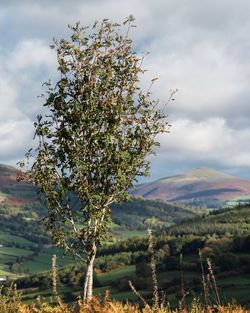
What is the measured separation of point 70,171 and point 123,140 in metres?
2.65

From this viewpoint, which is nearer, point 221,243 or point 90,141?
point 90,141

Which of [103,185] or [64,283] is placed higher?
[103,185]

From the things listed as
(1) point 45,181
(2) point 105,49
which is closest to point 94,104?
(2) point 105,49

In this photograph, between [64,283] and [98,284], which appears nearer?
[98,284]

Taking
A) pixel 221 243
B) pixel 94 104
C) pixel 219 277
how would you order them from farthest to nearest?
pixel 221 243
pixel 219 277
pixel 94 104

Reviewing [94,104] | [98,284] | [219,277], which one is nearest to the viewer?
[94,104]

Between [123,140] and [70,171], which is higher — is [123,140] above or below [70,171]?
above

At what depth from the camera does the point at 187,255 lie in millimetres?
194500

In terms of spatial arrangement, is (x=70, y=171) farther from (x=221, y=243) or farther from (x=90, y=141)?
(x=221, y=243)

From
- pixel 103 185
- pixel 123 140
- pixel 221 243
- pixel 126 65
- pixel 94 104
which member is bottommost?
pixel 221 243

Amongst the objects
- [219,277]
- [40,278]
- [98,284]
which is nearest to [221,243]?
[219,277]

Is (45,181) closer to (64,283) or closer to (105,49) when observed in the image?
(105,49)

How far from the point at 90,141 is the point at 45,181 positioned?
8.19ft

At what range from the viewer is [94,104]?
14219 mm
